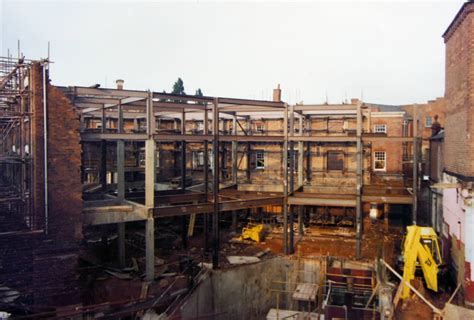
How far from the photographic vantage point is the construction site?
1486 centimetres

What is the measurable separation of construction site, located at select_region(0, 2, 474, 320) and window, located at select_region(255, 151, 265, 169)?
5.40 m

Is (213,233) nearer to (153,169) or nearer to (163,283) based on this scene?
(163,283)

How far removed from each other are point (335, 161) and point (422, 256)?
669 inches

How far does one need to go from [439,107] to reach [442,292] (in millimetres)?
39073

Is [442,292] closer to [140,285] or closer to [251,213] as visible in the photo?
[140,285]

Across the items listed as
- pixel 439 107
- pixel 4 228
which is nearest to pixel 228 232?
pixel 4 228

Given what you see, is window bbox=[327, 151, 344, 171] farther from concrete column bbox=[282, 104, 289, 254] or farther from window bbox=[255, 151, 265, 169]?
concrete column bbox=[282, 104, 289, 254]

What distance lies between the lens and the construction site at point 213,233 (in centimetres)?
1486

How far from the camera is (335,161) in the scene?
32.3m

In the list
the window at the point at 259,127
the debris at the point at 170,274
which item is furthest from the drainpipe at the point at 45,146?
the window at the point at 259,127

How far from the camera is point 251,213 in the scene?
94.8 feet

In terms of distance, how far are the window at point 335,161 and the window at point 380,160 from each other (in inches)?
120

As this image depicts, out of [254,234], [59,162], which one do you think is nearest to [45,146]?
[59,162]

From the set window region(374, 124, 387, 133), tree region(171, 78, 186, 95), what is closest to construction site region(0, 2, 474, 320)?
window region(374, 124, 387, 133)
